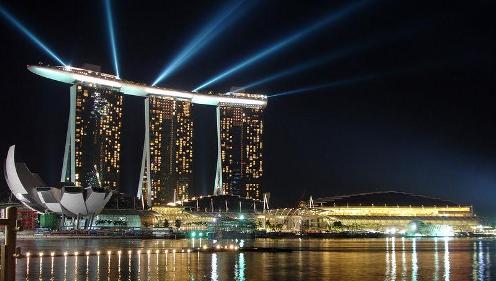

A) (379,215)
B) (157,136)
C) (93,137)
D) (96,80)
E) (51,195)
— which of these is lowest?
(379,215)

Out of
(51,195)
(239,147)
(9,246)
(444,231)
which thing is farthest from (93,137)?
(9,246)

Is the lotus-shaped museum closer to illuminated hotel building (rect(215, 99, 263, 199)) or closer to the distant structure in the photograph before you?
the distant structure

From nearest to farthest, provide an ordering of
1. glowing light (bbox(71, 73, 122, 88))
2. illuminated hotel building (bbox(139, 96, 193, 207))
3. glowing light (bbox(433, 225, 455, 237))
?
glowing light (bbox(71, 73, 122, 88)) < glowing light (bbox(433, 225, 455, 237)) < illuminated hotel building (bbox(139, 96, 193, 207))

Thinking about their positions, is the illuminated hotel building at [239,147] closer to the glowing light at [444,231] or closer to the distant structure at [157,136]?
the distant structure at [157,136]

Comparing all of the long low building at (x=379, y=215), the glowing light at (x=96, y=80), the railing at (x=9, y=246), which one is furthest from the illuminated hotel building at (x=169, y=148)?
the railing at (x=9, y=246)

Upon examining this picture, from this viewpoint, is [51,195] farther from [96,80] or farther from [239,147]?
[239,147]

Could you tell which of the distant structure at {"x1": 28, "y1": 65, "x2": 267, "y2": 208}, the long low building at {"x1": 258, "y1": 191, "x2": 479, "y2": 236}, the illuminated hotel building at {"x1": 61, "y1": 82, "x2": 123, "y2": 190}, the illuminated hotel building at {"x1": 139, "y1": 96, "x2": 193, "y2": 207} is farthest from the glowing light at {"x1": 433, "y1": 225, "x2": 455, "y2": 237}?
the illuminated hotel building at {"x1": 61, "y1": 82, "x2": 123, "y2": 190}
